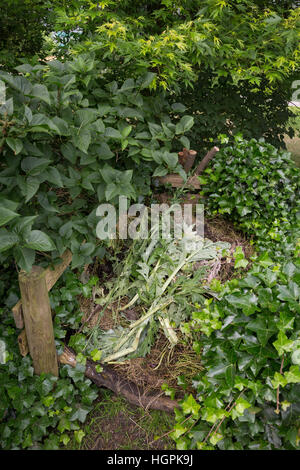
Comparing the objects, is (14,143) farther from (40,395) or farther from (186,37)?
(186,37)

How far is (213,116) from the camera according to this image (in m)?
3.65

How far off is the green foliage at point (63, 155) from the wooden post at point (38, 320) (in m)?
0.18

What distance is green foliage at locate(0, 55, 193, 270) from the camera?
1.48 metres

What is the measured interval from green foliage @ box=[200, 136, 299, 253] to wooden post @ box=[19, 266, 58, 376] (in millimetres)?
1537

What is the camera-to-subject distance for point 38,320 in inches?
72.4

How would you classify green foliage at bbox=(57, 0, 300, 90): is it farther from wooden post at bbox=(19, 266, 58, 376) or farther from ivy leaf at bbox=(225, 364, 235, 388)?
ivy leaf at bbox=(225, 364, 235, 388)

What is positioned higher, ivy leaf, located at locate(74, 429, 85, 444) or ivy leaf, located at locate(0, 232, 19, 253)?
ivy leaf, located at locate(0, 232, 19, 253)

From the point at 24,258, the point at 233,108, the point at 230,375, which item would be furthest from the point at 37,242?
the point at 233,108

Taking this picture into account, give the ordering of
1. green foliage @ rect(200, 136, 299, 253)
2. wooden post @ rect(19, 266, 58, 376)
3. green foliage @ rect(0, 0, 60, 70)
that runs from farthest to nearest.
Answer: green foliage @ rect(0, 0, 60, 70) → green foliage @ rect(200, 136, 299, 253) → wooden post @ rect(19, 266, 58, 376)

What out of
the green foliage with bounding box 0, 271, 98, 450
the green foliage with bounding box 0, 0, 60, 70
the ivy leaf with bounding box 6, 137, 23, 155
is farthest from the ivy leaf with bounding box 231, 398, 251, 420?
the green foliage with bounding box 0, 0, 60, 70

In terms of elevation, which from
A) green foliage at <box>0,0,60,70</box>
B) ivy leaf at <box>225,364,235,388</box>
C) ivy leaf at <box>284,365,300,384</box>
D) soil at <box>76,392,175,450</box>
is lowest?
soil at <box>76,392,175,450</box>

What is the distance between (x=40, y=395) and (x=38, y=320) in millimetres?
467

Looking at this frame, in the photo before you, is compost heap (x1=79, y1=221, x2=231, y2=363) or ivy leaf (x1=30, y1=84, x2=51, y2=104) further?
compost heap (x1=79, y1=221, x2=231, y2=363)
